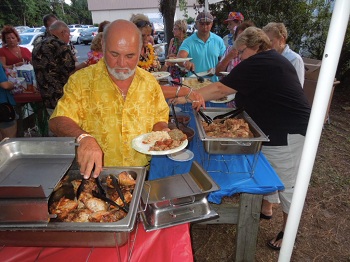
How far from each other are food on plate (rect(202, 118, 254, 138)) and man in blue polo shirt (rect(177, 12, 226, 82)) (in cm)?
248

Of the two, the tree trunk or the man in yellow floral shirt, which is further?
the tree trunk

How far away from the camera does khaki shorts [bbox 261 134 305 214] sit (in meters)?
2.12

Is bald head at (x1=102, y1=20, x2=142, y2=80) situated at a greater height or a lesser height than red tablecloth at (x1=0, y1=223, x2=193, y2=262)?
greater

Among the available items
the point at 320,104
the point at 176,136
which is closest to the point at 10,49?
the point at 176,136

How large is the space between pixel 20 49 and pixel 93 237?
181 inches

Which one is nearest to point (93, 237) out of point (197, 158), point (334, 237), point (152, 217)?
point (152, 217)

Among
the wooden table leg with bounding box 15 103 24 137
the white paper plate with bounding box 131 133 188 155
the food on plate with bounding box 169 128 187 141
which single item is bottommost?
the wooden table leg with bounding box 15 103 24 137

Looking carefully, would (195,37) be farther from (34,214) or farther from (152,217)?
(34,214)

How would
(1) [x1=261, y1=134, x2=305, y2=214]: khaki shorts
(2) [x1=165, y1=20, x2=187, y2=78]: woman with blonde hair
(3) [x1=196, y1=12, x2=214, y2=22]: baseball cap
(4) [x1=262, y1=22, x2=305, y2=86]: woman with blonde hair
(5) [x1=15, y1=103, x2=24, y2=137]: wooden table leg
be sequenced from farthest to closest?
(2) [x1=165, y1=20, x2=187, y2=78]: woman with blonde hair, (3) [x1=196, y1=12, x2=214, y2=22]: baseball cap, (5) [x1=15, y1=103, x2=24, y2=137]: wooden table leg, (4) [x1=262, y1=22, x2=305, y2=86]: woman with blonde hair, (1) [x1=261, y1=134, x2=305, y2=214]: khaki shorts

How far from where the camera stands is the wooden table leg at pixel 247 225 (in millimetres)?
1715

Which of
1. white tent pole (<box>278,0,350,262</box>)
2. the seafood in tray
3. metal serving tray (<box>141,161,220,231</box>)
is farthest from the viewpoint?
metal serving tray (<box>141,161,220,231</box>)

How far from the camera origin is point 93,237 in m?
0.89

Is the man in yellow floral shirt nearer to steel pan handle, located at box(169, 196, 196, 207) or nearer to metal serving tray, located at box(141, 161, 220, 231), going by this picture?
metal serving tray, located at box(141, 161, 220, 231)

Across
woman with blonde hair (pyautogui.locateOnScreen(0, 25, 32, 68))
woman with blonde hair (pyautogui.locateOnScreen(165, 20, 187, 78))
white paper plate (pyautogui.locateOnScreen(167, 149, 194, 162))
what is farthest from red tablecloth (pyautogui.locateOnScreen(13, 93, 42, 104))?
white paper plate (pyautogui.locateOnScreen(167, 149, 194, 162))
